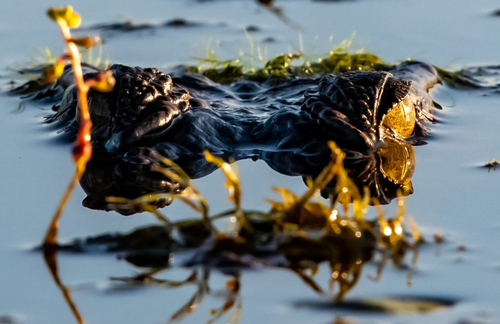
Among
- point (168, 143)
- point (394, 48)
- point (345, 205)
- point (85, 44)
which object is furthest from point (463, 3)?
point (85, 44)

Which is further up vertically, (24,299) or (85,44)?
(85,44)

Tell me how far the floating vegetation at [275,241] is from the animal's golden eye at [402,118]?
1.60 metres

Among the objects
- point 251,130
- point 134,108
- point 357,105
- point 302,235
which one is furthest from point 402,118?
point 302,235

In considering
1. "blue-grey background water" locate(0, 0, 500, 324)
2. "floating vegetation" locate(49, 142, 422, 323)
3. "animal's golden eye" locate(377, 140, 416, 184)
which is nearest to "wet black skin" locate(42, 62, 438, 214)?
"animal's golden eye" locate(377, 140, 416, 184)

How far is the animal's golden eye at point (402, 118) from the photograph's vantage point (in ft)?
18.5

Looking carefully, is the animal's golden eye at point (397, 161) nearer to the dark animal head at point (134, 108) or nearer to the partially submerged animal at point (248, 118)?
the partially submerged animal at point (248, 118)

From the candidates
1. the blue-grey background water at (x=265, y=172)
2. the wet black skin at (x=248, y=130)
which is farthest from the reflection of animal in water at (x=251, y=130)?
the blue-grey background water at (x=265, y=172)

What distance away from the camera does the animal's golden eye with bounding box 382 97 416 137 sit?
5.65 m

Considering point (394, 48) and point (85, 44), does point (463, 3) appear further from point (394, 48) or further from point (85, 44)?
point (85, 44)

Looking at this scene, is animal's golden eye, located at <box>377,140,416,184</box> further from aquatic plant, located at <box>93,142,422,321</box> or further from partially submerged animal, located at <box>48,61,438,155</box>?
aquatic plant, located at <box>93,142,422,321</box>

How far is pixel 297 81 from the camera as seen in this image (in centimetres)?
646

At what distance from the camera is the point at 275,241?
3.97m

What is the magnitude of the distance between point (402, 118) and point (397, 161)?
372 mm

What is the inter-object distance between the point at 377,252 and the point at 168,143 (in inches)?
75.0
